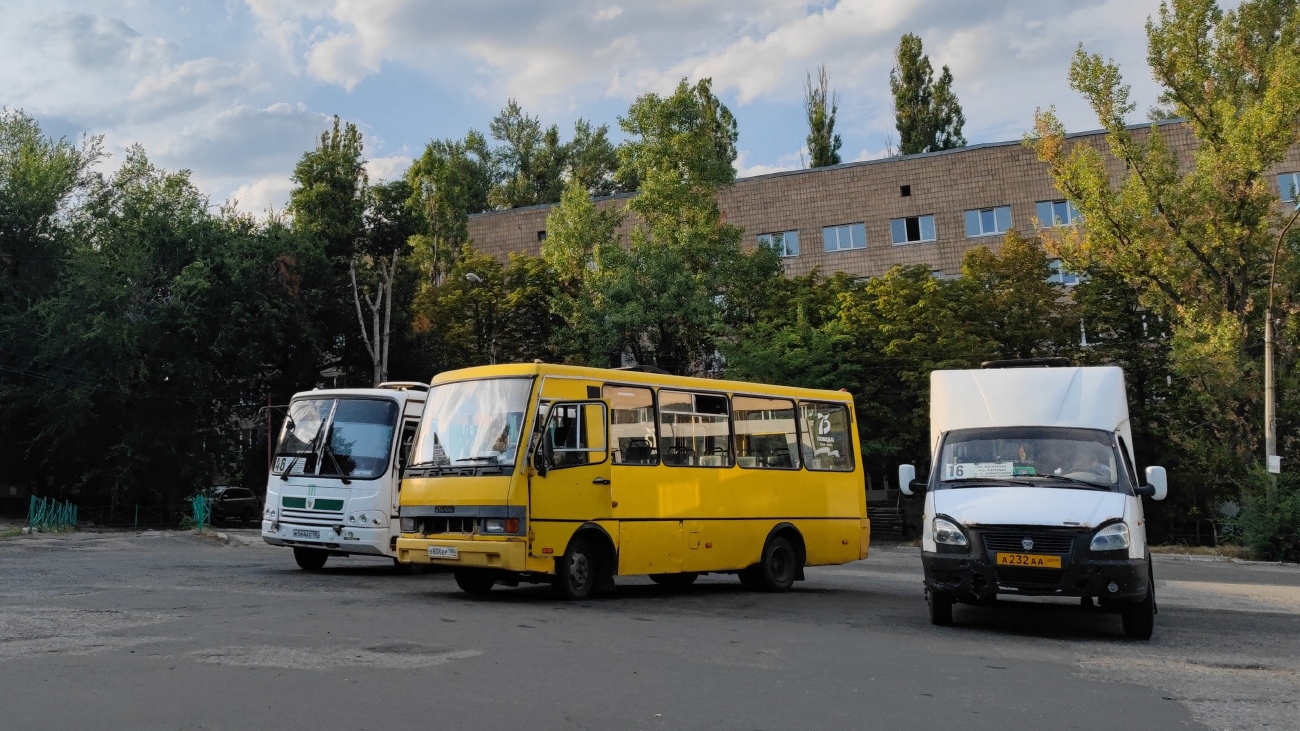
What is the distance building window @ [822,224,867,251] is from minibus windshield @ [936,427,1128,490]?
134 feet

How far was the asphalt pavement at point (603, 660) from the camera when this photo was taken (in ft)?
24.0

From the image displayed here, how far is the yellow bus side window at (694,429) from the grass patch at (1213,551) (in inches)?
755

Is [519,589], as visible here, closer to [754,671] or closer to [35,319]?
[754,671]

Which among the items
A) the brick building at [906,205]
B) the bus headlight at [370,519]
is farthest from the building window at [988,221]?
the bus headlight at [370,519]

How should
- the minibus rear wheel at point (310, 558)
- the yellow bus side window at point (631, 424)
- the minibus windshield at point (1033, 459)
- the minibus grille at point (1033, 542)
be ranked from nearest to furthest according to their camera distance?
1. the minibus grille at point (1033, 542)
2. the minibus windshield at point (1033, 459)
3. the yellow bus side window at point (631, 424)
4. the minibus rear wheel at point (310, 558)

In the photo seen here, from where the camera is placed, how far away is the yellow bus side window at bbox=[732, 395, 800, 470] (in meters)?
16.9

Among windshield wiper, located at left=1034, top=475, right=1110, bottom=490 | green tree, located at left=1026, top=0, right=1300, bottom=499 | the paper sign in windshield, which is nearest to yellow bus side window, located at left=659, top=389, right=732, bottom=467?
the paper sign in windshield

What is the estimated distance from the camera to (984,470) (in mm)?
12781

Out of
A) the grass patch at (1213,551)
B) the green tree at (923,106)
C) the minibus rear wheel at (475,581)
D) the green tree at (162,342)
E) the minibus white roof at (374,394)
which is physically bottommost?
the grass patch at (1213,551)

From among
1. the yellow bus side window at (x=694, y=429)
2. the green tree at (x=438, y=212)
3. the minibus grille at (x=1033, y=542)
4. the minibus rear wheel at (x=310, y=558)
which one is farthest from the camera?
the green tree at (x=438, y=212)

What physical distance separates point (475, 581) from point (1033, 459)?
7.09m

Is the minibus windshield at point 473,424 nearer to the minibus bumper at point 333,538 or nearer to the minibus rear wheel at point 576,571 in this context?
the minibus rear wheel at point 576,571

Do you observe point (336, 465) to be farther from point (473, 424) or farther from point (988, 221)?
point (988, 221)

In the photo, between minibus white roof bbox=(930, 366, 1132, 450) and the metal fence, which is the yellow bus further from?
the metal fence
